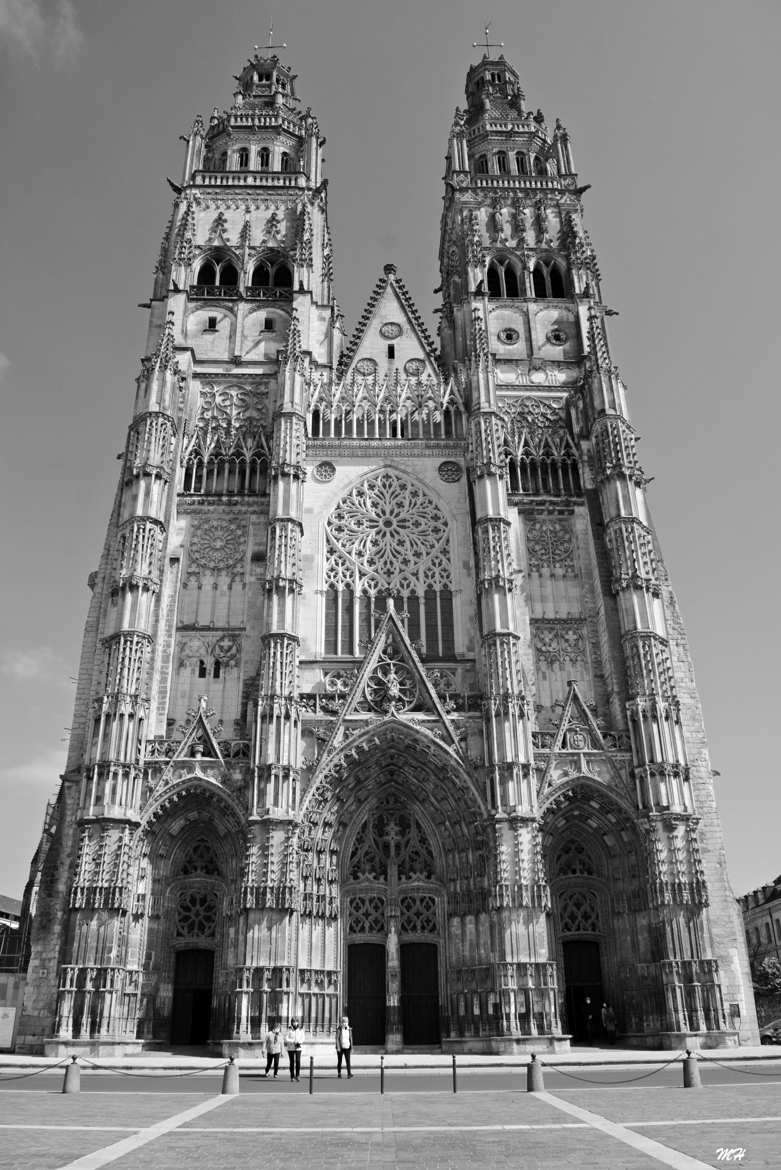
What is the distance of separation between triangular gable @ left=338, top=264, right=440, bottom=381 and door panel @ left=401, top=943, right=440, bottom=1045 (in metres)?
22.3

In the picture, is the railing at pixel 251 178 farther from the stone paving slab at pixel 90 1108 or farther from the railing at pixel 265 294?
the stone paving slab at pixel 90 1108

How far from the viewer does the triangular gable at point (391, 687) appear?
93.0 feet

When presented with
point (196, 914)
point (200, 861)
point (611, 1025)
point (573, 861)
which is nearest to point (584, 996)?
point (611, 1025)

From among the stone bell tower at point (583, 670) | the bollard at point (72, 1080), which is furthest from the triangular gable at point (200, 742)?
the bollard at point (72, 1080)

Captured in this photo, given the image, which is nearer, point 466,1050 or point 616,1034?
point 466,1050

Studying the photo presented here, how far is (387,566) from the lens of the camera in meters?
33.1

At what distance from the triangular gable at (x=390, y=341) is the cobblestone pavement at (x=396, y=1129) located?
95.2 feet

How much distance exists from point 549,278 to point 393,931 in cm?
2911

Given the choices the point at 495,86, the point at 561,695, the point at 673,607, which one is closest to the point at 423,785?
the point at 561,695

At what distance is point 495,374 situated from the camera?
117 feet

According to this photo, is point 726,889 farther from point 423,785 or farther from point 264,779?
point 264,779

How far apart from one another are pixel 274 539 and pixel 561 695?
37.0 ft

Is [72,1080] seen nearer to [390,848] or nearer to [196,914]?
[196,914]

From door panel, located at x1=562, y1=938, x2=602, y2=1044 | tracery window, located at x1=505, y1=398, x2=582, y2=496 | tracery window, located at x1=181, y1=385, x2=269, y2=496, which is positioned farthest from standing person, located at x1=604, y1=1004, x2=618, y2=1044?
tracery window, located at x1=181, y1=385, x2=269, y2=496
